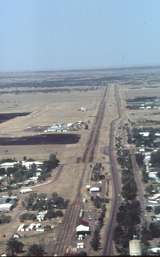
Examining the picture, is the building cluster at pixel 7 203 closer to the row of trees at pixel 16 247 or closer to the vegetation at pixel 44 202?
the vegetation at pixel 44 202

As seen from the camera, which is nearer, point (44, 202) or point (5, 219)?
point (5, 219)

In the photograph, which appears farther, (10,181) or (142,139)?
(142,139)

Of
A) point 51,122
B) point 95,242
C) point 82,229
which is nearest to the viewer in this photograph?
point 95,242

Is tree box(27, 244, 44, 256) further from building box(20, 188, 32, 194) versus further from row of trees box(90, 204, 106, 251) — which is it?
building box(20, 188, 32, 194)

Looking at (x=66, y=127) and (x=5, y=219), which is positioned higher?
(x=5, y=219)

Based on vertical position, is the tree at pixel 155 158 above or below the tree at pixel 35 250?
below

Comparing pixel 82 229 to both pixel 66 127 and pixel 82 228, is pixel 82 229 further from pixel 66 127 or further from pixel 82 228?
pixel 66 127

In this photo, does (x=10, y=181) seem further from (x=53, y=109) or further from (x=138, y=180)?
(x=53, y=109)

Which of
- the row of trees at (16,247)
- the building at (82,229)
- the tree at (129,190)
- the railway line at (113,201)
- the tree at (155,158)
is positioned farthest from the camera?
the tree at (155,158)

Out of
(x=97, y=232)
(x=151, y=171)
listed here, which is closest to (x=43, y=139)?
(x=151, y=171)

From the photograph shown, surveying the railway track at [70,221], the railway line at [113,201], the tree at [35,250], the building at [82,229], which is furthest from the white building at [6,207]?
the tree at [35,250]

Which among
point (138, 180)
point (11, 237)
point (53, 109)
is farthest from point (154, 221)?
point (53, 109)
